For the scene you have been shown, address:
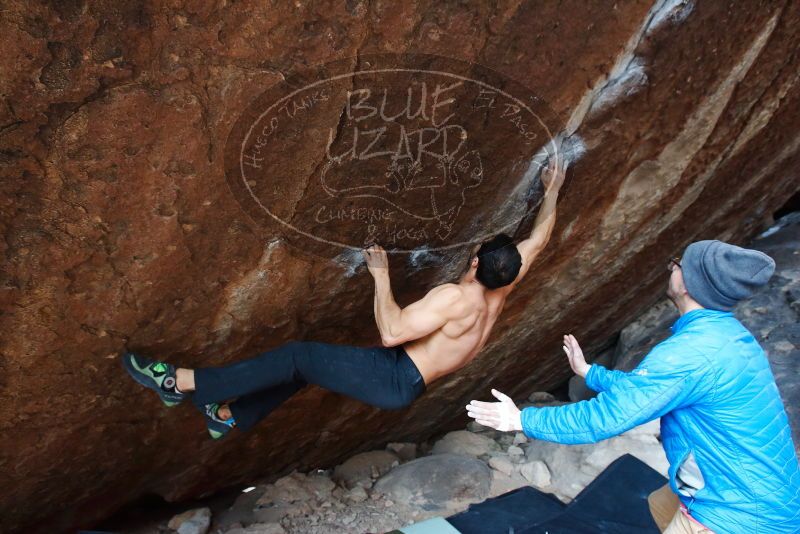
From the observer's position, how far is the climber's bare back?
2.88 meters

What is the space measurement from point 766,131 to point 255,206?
3.08 meters

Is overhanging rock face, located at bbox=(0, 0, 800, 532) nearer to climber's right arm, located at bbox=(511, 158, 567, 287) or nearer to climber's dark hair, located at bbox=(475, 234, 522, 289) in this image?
climber's right arm, located at bbox=(511, 158, 567, 287)

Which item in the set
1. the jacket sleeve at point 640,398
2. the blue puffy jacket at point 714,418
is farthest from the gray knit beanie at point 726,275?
the jacket sleeve at point 640,398

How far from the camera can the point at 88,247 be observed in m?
2.34

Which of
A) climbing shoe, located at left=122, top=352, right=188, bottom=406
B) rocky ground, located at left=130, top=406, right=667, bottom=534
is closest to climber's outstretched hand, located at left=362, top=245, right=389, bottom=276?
climbing shoe, located at left=122, top=352, right=188, bottom=406

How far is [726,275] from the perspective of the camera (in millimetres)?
2094

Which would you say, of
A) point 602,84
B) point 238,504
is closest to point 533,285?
point 602,84

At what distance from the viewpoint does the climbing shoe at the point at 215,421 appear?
308cm

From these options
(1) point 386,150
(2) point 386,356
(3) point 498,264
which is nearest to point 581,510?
(2) point 386,356

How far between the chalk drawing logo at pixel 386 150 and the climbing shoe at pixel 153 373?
756 mm

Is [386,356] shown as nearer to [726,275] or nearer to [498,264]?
[498,264]

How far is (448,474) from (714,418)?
7.15 ft

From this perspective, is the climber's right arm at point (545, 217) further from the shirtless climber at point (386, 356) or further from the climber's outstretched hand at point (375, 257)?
the climber's outstretched hand at point (375, 257)

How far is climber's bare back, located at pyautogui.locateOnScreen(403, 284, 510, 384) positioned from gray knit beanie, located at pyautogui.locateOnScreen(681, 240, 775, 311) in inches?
→ 37.7
